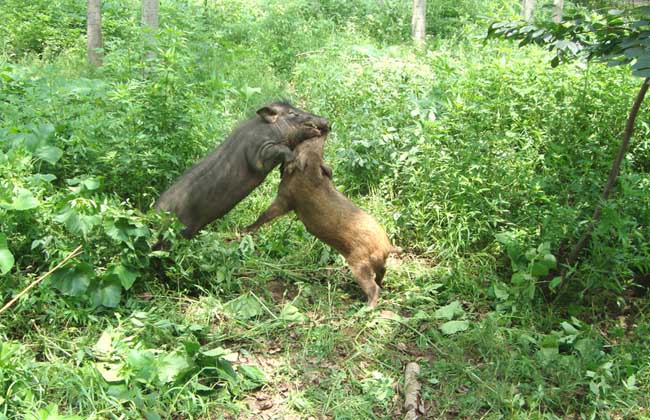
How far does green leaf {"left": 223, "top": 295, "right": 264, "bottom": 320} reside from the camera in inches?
190

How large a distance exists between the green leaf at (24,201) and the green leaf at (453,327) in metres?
2.90

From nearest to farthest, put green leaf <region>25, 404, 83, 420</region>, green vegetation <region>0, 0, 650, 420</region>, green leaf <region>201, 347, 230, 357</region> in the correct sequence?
1. green leaf <region>25, 404, 83, 420</region>
2. green leaf <region>201, 347, 230, 357</region>
3. green vegetation <region>0, 0, 650, 420</region>

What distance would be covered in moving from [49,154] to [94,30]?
4.13 metres

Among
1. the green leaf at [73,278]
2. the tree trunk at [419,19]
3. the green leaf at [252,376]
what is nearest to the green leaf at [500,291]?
the green leaf at [252,376]

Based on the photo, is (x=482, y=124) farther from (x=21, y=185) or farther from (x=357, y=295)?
(x=21, y=185)

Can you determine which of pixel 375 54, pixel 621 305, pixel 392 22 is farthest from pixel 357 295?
pixel 392 22

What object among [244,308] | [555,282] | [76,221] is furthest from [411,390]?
[76,221]

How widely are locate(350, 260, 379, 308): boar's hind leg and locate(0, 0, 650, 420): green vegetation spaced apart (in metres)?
0.13

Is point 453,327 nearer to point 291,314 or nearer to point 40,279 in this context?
point 291,314

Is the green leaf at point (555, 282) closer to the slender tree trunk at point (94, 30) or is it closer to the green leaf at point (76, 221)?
the green leaf at point (76, 221)

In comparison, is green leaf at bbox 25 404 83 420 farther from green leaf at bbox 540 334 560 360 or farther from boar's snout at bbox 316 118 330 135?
green leaf at bbox 540 334 560 360

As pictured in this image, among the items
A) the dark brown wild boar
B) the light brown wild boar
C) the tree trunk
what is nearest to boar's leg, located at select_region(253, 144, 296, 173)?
the dark brown wild boar

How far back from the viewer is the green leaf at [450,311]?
5.04m

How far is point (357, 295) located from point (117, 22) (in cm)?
636
